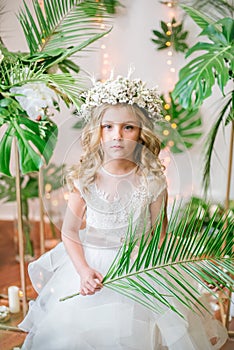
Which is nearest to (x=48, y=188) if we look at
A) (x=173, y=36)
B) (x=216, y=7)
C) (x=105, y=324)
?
(x=105, y=324)

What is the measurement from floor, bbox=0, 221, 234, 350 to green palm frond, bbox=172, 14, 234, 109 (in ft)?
2.95

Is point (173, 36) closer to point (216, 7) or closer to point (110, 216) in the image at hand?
point (216, 7)

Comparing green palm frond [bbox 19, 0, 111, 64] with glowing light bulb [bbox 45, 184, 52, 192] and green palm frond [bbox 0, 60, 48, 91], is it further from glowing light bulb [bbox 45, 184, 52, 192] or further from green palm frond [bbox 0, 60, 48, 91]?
glowing light bulb [bbox 45, 184, 52, 192]

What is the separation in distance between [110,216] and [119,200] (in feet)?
0.17

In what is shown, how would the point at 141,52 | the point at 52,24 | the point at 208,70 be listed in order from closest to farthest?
the point at 208,70 < the point at 52,24 < the point at 141,52

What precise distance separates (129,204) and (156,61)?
52.3 inches

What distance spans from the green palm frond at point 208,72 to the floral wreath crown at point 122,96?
4.2 inches

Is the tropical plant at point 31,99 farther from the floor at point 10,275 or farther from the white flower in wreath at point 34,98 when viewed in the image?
the floor at point 10,275

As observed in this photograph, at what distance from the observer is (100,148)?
121 cm

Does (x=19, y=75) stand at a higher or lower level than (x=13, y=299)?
higher

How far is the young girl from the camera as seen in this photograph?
1.19m

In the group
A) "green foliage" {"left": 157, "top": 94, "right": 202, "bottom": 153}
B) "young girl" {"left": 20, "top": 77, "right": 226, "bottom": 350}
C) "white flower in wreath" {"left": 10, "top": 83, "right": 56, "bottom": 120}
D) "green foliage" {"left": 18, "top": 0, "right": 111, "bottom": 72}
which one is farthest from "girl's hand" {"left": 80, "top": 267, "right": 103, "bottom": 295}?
"green foliage" {"left": 157, "top": 94, "right": 202, "bottom": 153}

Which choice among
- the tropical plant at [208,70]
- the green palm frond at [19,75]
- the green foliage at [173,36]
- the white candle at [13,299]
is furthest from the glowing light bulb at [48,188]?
the green foliage at [173,36]

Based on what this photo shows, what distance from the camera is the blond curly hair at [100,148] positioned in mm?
A: 1192
